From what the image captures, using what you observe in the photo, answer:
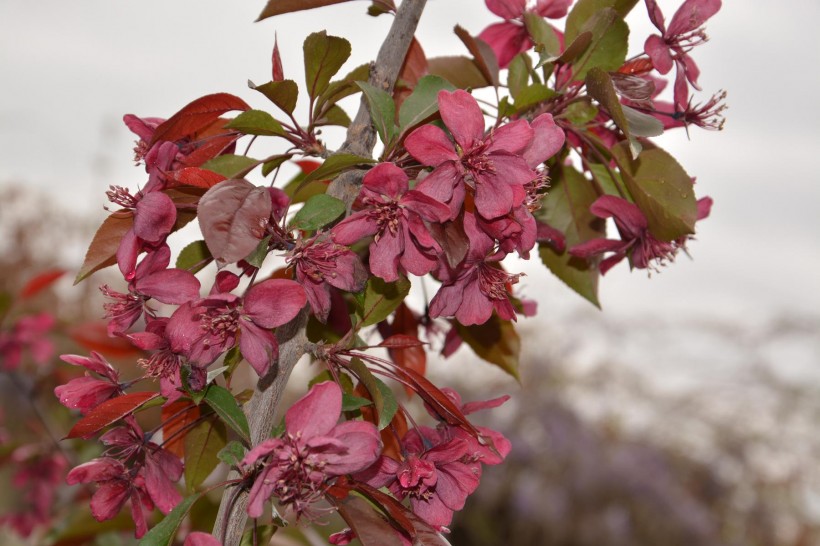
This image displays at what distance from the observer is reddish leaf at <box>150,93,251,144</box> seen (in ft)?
2.43

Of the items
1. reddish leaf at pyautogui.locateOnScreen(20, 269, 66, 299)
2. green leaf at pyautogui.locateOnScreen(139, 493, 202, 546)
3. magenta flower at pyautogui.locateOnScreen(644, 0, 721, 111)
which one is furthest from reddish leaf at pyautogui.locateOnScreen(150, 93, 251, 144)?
reddish leaf at pyautogui.locateOnScreen(20, 269, 66, 299)

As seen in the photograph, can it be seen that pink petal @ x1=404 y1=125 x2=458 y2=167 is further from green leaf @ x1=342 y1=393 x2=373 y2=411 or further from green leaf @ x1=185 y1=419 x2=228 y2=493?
green leaf @ x1=185 y1=419 x2=228 y2=493

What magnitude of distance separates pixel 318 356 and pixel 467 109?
0.94ft

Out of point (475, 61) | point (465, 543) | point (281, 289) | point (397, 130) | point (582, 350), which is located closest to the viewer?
point (281, 289)

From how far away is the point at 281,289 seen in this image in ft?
2.15

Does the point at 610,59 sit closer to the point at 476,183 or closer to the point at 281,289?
the point at 476,183

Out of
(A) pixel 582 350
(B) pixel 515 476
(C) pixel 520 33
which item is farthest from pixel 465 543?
(A) pixel 582 350

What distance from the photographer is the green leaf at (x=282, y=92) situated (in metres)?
0.72

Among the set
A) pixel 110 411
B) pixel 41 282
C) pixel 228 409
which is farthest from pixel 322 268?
pixel 41 282

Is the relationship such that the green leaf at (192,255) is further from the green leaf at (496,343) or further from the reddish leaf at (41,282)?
the reddish leaf at (41,282)

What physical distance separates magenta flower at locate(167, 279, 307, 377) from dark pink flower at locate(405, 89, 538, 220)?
16 centimetres

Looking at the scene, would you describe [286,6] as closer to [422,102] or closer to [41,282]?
[422,102]

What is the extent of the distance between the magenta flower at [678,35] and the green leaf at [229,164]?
1.57 ft

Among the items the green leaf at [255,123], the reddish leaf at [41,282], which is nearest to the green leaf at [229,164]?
the green leaf at [255,123]
